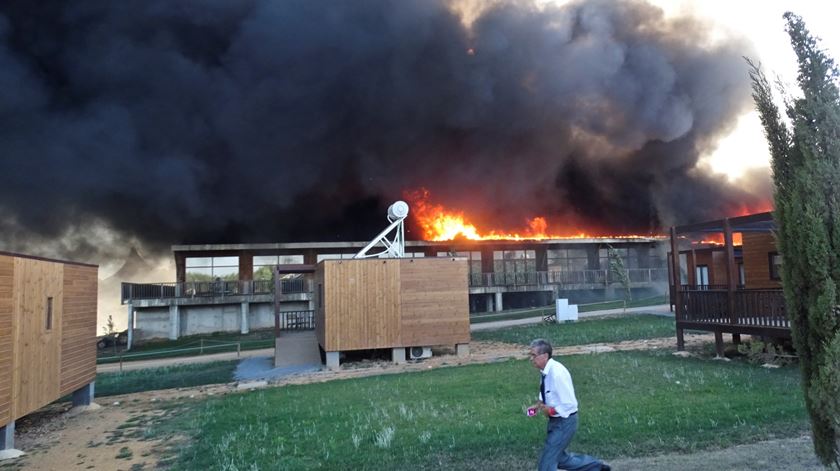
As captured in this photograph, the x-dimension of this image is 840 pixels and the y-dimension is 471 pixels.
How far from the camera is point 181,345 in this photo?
3175cm

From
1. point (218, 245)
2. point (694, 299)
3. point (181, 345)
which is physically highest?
point (218, 245)

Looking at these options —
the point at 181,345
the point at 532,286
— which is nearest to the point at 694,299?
the point at 532,286

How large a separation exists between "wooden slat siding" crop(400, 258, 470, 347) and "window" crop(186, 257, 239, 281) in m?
23.2

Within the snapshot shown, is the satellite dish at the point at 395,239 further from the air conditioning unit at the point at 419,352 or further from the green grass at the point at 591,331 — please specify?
the green grass at the point at 591,331

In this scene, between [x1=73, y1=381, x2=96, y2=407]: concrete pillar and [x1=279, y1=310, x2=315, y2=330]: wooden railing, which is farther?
[x1=279, y1=310, x2=315, y2=330]: wooden railing

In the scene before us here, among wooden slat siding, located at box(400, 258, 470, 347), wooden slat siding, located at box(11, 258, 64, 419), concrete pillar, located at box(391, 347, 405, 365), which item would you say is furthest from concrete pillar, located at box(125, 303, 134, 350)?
wooden slat siding, located at box(11, 258, 64, 419)

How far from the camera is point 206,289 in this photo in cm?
3591

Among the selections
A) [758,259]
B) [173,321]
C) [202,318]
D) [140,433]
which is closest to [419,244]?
[202,318]

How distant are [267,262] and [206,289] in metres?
4.99

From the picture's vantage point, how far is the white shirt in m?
4.90

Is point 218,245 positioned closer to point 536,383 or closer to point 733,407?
point 536,383

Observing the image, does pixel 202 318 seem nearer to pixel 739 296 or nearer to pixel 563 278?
pixel 563 278

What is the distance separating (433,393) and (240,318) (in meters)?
28.1

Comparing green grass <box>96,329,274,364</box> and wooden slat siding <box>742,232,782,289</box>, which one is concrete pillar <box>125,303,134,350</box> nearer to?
green grass <box>96,329,274,364</box>
